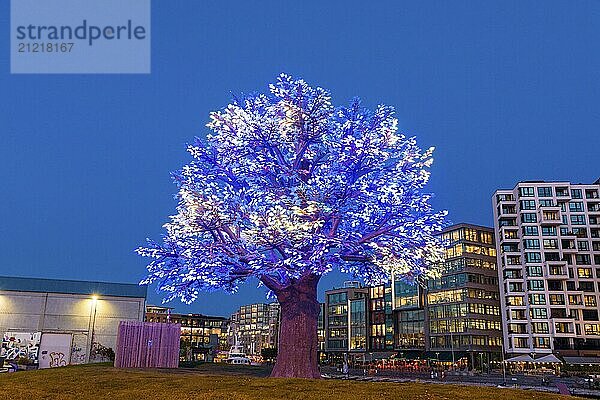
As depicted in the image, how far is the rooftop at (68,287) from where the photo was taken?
6028 cm

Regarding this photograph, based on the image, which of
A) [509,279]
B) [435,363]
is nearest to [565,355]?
[509,279]

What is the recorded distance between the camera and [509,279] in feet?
371

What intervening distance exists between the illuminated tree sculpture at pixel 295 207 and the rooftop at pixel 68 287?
36304mm

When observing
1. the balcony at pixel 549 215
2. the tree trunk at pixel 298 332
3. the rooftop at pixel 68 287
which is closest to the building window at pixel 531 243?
the balcony at pixel 549 215

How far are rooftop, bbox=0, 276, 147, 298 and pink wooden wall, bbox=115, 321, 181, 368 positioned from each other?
91.1 ft

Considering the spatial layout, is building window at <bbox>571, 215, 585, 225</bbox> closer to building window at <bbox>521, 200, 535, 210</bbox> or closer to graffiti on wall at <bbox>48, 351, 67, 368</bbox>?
building window at <bbox>521, 200, 535, 210</bbox>

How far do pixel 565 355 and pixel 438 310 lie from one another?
2877 cm

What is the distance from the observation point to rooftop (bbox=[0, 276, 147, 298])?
60.3m

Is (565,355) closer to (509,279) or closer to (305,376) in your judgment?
(509,279)

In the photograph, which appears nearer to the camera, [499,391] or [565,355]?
[499,391]

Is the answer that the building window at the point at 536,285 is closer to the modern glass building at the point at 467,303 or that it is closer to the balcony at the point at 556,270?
the balcony at the point at 556,270

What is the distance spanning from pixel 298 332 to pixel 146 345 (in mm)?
12351

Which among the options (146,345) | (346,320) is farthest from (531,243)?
(146,345)

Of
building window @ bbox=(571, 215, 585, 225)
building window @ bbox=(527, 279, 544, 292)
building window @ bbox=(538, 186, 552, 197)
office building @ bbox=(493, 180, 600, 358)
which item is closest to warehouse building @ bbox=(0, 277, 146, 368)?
office building @ bbox=(493, 180, 600, 358)
